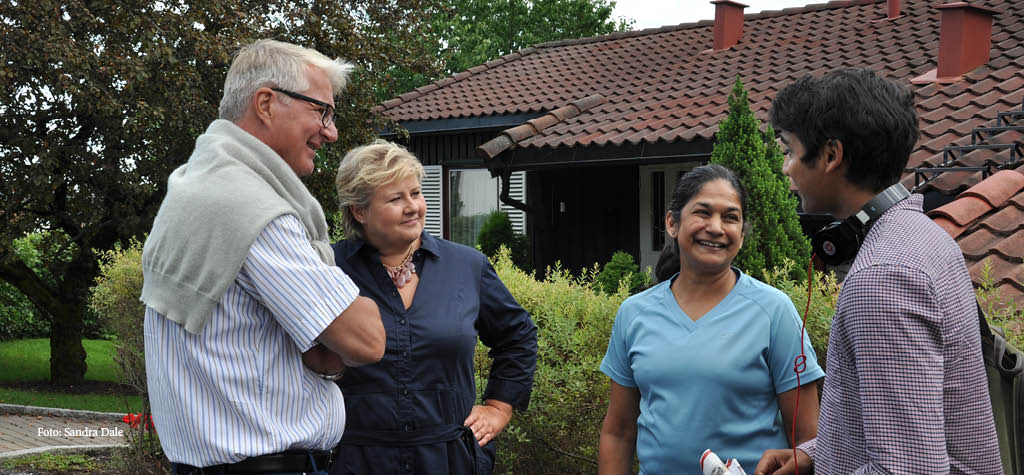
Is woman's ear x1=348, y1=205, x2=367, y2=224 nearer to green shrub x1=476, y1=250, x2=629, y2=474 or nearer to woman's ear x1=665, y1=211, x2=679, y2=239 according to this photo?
woman's ear x1=665, y1=211, x2=679, y2=239

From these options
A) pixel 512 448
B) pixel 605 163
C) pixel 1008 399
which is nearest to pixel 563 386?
pixel 512 448

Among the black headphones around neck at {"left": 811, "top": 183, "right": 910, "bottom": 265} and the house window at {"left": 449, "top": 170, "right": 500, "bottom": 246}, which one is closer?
the black headphones around neck at {"left": 811, "top": 183, "right": 910, "bottom": 265}

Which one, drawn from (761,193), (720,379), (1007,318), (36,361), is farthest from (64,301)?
(1007,318)

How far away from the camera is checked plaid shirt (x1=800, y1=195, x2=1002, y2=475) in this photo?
161 centimetres

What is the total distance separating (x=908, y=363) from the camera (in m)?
1.60

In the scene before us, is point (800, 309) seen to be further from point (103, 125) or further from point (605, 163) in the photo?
point (103, 125)

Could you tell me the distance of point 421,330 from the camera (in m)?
3.05

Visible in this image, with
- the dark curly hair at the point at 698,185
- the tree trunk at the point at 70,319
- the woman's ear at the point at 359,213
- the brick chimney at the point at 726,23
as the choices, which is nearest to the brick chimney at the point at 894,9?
the brick chimney at the point at 726,23

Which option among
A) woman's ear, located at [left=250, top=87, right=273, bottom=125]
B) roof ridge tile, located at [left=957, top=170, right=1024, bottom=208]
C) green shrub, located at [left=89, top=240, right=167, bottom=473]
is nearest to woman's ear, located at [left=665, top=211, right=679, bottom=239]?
woman's ear, located at [left=250, top=87, right=273, bottom=125]

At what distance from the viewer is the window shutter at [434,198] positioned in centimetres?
1739

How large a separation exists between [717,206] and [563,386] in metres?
1.77

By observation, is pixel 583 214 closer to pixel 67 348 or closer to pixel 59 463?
pixel 67 348

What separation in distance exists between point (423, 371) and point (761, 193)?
439 cm

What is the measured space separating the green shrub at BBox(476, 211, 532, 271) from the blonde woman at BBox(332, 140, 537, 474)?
41.6 ft
